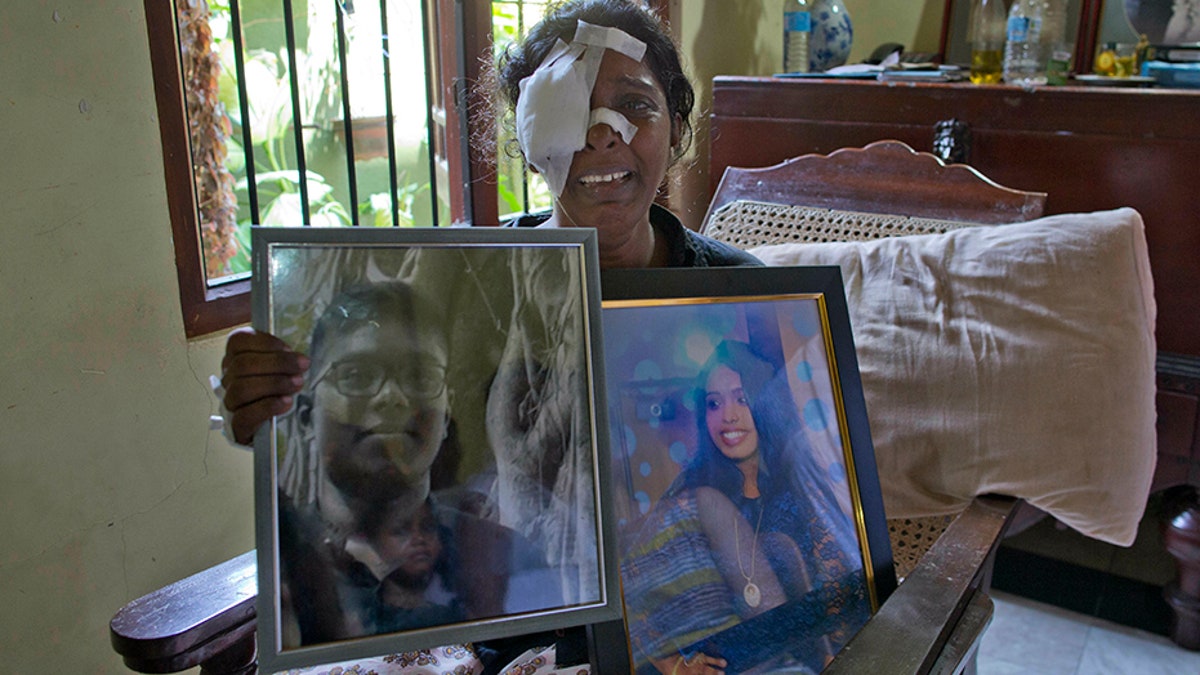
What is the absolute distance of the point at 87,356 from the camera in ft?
4.14

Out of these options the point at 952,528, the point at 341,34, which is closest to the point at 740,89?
the point at 341,34

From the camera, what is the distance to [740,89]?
225 cm

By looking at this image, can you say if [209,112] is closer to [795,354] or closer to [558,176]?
[558,176]

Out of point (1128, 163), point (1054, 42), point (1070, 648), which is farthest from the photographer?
point (1054, 42)

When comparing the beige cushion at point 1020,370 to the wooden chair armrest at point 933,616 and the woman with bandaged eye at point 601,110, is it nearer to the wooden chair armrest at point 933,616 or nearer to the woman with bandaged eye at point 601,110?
the wooden chair armrest at point 933,616

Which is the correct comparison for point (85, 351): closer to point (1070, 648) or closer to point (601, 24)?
→ point (601, 24)

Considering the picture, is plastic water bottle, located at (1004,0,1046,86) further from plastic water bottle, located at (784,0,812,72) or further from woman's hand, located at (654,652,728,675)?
woman's hand, located at (654,652,728,675)

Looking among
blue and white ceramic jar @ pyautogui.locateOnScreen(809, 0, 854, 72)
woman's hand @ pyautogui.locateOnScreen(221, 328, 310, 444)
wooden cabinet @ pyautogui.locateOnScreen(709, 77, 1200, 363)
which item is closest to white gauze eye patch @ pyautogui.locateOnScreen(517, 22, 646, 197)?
woman's hand @ pyautogui.locateOnScreen(221, 328, 310, 444)

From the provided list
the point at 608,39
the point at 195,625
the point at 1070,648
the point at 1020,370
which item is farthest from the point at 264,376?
the point at 1070,648

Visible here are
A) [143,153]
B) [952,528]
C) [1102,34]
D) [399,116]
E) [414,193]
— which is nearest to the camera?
[952,528]

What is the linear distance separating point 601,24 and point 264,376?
662mm

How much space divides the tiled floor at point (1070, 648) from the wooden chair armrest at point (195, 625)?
159 cm

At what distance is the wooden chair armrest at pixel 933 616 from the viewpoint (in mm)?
845

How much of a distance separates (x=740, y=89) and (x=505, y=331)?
5.48 ft
